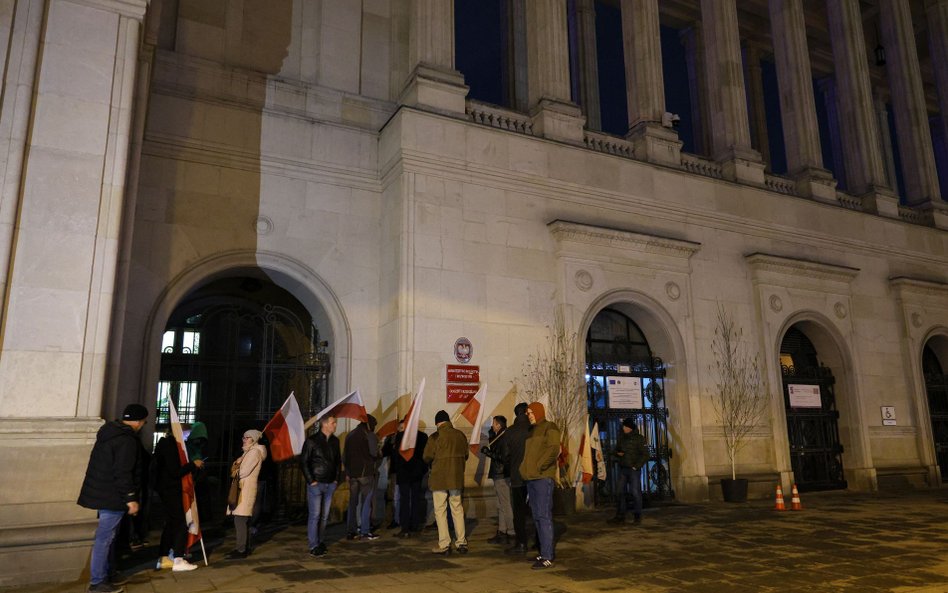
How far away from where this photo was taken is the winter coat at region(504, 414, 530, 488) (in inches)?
360

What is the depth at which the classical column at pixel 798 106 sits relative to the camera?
19547mm

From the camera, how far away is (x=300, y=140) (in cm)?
1392

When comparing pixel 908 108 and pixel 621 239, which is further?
pixel 908 108

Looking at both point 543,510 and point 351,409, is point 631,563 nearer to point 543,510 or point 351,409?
point 543,510

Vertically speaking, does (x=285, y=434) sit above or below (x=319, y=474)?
above

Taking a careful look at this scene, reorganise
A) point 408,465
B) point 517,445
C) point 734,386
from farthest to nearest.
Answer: point 734,386 < point 408,465 < point 517,445

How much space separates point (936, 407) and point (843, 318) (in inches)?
203

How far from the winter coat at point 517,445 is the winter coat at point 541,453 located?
359mm

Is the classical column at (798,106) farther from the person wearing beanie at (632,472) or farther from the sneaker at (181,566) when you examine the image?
the sneaker at (181,566)

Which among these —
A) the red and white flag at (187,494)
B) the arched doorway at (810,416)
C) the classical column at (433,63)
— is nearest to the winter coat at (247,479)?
the red and white flag at (187,494)

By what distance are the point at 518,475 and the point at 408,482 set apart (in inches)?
109

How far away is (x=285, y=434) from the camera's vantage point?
980cm

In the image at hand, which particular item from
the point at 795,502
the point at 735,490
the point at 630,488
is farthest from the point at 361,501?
the point at 735,490

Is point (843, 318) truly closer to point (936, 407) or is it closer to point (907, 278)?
point (907, 278)
